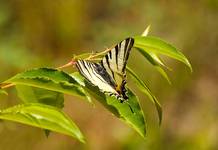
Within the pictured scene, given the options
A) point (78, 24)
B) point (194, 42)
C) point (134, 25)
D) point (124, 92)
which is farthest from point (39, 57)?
point (124, 92)

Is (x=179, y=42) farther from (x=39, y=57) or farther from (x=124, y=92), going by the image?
(x=124, y=92)

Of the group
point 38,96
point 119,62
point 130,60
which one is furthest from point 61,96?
point 130,60

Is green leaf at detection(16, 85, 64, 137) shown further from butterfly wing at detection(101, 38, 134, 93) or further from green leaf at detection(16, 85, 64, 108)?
butterfly wing at detection(101, 38, 134, 93)

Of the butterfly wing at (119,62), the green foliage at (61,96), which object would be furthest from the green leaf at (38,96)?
the butterfly wing at (119,62)

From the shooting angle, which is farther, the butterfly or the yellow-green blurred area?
the yellow-green blurred area

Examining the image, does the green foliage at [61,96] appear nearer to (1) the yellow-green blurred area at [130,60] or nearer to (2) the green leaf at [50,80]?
(2) the green leaf at [50,80]

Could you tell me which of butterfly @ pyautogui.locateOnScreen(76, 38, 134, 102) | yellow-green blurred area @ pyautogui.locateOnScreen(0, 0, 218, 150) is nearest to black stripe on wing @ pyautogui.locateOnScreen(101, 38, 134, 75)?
butterfly @ pyautogui.locateOnScreen(76, 38, 134, 102)

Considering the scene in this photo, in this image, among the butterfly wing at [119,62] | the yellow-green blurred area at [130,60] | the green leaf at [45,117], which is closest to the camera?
the green leaf at [45,117]
